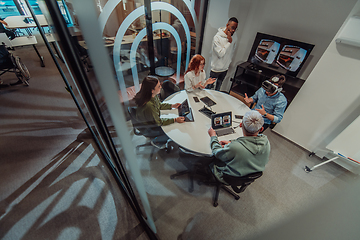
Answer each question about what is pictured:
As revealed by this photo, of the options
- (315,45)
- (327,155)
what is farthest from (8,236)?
(315,45)

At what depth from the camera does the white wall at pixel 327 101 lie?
1962mm

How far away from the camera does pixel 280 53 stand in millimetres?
2660

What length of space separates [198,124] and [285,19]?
2546 mm

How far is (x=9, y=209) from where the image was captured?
1.77 meters

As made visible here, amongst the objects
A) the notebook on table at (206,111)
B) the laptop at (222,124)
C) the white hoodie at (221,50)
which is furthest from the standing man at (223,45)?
the laptop at (222,124)

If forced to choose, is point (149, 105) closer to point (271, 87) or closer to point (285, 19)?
point (271, 87)

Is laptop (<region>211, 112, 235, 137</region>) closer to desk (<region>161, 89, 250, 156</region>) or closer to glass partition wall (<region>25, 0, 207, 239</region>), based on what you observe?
desk (<region>161, 89, 250, 156</region>)

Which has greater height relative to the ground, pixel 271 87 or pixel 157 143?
pixel 271 87

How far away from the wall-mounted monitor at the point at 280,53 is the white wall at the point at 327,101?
381mm

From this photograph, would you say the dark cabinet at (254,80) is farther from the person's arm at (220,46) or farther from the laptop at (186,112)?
the laptop at (186,112)

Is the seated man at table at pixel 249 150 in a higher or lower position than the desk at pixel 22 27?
lower

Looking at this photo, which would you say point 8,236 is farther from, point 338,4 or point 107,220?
point 338,4

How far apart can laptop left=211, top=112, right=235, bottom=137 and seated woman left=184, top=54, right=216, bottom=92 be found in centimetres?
90

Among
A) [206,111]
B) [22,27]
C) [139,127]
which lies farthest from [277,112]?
[22,27]
